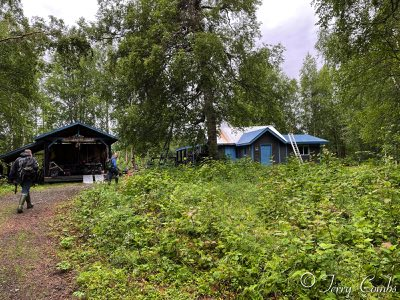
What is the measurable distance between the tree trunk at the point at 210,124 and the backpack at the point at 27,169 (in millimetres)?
8564

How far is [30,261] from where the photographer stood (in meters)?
5.50

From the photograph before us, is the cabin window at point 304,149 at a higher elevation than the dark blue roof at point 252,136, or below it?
below

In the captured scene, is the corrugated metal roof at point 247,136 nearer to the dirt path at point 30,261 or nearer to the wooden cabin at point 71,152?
the wooden cabin at point 71,152

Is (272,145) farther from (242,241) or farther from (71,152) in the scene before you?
(242,241)

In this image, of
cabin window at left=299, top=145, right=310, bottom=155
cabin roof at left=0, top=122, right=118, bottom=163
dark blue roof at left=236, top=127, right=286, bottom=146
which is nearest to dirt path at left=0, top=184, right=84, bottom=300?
cabin roof at left=0, top=122, right=118, bottom=163

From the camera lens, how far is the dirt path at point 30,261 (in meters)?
4.44

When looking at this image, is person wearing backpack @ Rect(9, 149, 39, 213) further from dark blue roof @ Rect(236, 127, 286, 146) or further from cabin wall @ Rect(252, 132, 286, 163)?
cabin wall @ Rect(252, 132, 286, 163)

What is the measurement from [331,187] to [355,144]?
33.8m

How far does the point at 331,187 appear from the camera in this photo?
7875mm

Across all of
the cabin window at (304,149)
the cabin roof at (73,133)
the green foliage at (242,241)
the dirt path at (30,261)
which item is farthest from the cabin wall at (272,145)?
the dirt path at (30,261)

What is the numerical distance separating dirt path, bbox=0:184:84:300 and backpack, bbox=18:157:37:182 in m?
1.14

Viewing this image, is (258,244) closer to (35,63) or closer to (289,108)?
(35,63)


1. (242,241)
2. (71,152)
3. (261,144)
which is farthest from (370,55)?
(71,152)

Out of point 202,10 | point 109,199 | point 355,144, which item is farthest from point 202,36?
point 355,144
